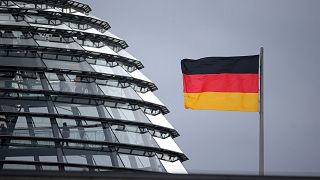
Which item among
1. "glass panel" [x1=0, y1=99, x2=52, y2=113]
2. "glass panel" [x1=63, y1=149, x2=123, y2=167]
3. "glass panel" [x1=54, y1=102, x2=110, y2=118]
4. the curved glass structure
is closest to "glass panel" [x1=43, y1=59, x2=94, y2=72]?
the curved glass structure

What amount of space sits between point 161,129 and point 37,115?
241 inches

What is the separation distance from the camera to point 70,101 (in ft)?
131

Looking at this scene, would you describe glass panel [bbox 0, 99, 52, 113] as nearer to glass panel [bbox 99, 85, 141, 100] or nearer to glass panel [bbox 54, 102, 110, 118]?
glass panel [bbox 54, 102, 110, 118]

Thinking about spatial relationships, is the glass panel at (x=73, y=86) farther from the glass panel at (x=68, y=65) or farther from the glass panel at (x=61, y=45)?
the glass panel at (x=61, y=45)

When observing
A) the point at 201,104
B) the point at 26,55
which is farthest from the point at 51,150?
the point at 201,104

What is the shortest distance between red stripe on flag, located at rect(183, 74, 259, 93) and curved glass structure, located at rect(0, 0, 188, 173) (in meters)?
10.1

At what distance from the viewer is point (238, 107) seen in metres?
28.5

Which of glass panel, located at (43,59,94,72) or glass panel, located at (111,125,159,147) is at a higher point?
glass panel, located at (43,59,94,72)

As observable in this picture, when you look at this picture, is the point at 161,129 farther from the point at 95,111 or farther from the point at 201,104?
the point at 201,104

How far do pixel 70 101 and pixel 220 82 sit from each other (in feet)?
40.2

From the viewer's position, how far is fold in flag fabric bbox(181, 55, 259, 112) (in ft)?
93.8

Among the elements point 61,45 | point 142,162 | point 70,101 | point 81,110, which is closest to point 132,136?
point 142,162

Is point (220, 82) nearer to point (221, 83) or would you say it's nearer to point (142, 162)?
point (221, 83)

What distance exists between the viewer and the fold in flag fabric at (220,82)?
28594 millimetres
